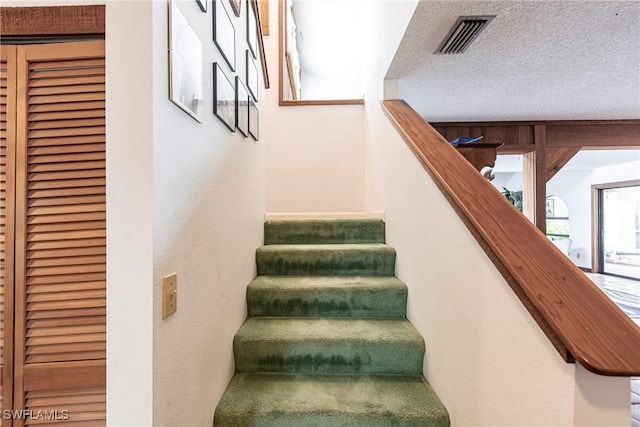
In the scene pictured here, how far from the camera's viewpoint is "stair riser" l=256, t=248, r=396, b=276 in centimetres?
184

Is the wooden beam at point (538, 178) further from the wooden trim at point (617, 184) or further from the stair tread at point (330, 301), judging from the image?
the wooden trim at point (617, 184)

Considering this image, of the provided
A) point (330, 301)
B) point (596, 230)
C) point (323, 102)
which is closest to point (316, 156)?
point (323, 102)

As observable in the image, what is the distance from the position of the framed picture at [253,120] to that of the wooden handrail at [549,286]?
122 cm

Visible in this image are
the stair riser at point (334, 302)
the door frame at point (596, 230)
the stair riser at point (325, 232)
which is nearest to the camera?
the stair riser at point (334, 302)

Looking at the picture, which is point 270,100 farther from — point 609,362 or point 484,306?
point 609,362

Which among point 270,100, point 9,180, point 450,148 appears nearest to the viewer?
point 9,180

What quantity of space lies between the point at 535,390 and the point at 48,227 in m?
1.36

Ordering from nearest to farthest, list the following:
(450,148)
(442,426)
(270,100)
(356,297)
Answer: (442,426) < (450,148) < (356,297) < (270,100)

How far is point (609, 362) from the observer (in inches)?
20.7

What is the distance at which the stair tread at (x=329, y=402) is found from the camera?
109 cm

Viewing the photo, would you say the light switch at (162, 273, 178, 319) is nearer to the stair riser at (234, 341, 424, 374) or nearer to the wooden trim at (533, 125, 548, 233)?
the stair riser at (234, 341, 424, 374)

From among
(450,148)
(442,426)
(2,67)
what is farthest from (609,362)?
(2,67)

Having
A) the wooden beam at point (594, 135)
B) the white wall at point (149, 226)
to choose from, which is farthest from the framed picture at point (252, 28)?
the wooden beam at point (594, 135)

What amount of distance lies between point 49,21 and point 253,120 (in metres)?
1.10
